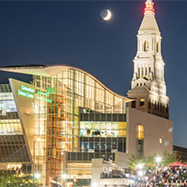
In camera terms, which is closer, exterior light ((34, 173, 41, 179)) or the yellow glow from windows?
exterior light ((34, 173, 41, 179))

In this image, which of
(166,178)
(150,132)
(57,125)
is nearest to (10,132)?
(57,125)

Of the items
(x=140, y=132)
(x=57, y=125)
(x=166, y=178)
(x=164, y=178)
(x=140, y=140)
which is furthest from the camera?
(x=140, y=132)

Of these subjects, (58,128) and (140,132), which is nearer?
(58,128)

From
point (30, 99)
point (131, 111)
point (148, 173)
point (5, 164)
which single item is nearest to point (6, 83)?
point (30, 99)

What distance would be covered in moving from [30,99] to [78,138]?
11.8 metres

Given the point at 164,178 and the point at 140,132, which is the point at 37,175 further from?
the point at 164,178

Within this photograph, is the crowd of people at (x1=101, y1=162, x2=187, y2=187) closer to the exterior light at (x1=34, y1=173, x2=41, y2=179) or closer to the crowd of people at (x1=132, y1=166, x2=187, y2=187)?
the crowd of people at (x1=132, y1=166, x2=187, y2=187)

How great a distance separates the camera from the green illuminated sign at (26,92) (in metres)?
123

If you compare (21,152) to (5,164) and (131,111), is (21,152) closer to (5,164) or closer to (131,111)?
(5,164)

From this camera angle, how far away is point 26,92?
12444 cm

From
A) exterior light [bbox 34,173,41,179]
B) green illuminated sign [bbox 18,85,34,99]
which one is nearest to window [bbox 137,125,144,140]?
exterior light [bbox 34,173,41,179]

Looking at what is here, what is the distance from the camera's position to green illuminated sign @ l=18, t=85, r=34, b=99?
12318 centimetres

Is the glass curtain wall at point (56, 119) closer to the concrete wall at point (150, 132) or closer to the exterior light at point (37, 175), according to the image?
the exterior light at point (37, 175)

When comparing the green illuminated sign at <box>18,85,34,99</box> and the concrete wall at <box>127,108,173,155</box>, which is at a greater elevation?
the green illuminated sign at <box>18,85,34,99</box>
